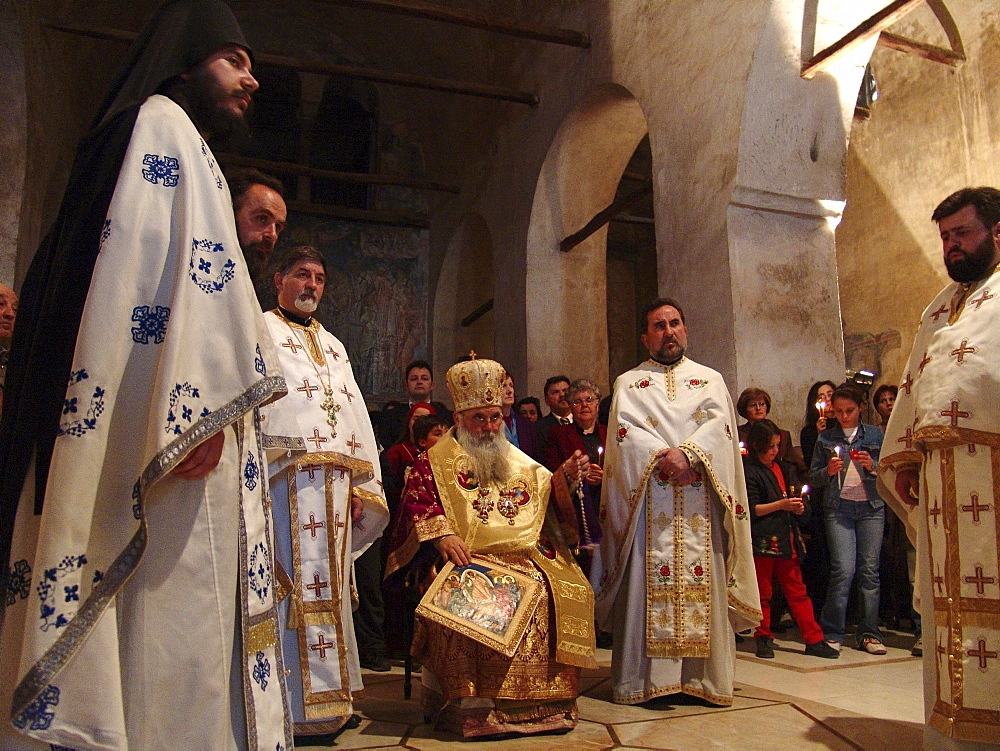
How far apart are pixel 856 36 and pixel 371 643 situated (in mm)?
5750

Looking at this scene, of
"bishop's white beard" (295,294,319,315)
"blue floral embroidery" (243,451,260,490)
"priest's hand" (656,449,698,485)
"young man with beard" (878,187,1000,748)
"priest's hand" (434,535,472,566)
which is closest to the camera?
"blue floral embroidery" (243,451,260,490)

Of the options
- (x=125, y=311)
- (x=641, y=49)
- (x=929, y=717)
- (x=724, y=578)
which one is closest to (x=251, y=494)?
(x=125, y=311)

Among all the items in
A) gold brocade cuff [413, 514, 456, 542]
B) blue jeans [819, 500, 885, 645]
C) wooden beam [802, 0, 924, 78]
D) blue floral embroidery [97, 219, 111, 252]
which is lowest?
blue jeans [819, 500, 885, 645]

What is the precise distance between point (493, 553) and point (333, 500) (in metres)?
0.81

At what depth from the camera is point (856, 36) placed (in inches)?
247

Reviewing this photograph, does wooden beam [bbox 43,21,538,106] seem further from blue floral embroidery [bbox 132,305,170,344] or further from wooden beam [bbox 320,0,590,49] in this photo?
blue floral embroidery [bbox 132,305,170,344]

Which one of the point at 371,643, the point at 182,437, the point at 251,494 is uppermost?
the point at 182,437

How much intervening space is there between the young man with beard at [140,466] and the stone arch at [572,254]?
8504 millimetres

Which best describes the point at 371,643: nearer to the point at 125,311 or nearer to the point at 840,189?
the point at 125,311

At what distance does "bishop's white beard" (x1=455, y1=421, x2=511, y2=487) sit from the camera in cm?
411

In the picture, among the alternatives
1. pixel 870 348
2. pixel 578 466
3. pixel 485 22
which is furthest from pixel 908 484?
pixel 870 348

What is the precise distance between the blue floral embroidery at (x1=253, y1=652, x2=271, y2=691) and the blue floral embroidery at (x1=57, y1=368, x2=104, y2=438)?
0.58 m

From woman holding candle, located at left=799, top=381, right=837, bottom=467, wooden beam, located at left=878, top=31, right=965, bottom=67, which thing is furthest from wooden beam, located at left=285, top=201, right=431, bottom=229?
woman holding candle, located at left=799, top=381, right=837, bottom=467

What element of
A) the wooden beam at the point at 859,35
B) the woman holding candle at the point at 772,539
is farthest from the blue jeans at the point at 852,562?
the wooden beam at the point at 859,35
